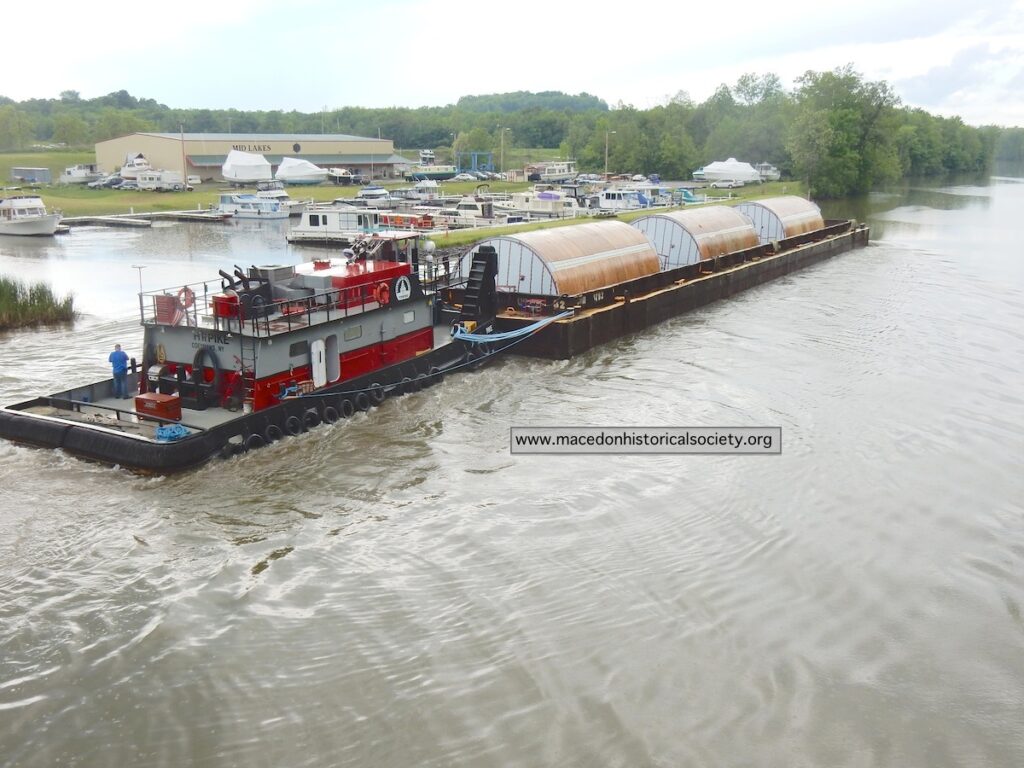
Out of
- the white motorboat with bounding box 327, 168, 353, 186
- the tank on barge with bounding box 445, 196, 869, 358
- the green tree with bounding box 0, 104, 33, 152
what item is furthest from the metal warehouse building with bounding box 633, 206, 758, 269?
the green tree with bounding box 0, 104, 33, 152

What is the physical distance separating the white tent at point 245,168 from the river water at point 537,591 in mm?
73823

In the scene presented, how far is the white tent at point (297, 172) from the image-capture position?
305 feet

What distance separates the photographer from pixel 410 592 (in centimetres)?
1245

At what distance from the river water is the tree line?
227ft

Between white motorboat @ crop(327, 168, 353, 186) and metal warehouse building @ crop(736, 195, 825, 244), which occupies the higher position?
white motorboat @ crop(327, 168, 353, 186)

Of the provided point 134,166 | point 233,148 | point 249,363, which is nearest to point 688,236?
point 249,363

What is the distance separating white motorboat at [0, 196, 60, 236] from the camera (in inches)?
2249

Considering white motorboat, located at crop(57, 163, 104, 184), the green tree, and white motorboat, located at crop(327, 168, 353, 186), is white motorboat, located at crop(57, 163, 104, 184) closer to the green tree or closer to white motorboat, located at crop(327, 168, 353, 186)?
white motorboat, located at crop(327, 168, 353, 186)

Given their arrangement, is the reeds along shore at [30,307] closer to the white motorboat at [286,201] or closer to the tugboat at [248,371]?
A: the tugboat at [248,371]

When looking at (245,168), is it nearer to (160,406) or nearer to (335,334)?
(335,334)

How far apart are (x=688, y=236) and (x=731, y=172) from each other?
65308 millimetres

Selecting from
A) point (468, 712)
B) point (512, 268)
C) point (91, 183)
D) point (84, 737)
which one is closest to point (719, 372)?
point (512, 268)

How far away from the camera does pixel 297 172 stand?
3671 inches

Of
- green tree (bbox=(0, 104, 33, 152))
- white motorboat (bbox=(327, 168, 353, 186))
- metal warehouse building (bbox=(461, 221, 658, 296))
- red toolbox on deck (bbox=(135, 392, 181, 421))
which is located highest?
green tree (bbox=(0, 104, 33, 152))
